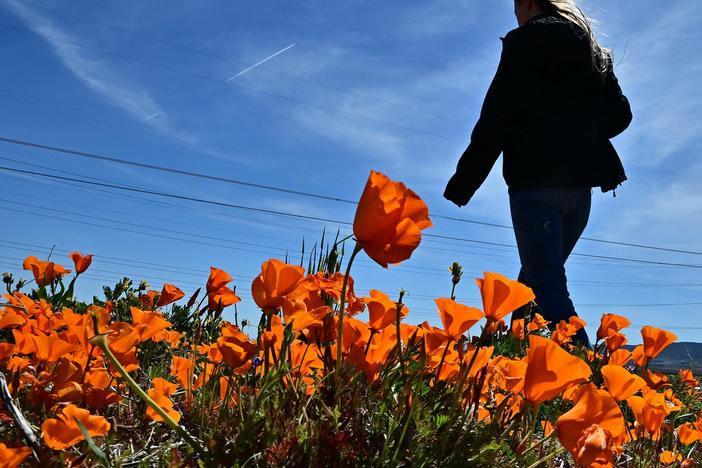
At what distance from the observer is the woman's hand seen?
5.01m

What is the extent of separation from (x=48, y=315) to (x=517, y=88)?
12.6ft

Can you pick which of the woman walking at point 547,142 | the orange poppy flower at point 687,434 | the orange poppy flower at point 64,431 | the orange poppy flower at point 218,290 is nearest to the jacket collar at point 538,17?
the woman walking at point 547,142

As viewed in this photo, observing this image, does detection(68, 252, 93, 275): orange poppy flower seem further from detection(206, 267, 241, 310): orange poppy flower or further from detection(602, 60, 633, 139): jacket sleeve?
detection(602, 60, 633, 139): jacket sleeve

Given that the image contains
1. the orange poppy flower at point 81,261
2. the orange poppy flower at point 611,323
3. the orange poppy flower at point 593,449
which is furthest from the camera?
the orange poppy flower at point 81,261

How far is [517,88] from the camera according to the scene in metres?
4.81

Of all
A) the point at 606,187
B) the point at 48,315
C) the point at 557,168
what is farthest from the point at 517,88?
the point at 48,315

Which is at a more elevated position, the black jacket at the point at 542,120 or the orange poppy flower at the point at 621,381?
the black jacket at the point at 542,120

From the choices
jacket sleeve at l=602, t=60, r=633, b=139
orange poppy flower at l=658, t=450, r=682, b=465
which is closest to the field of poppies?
orange poppy flower at l=658, t=450, r=682, b=465

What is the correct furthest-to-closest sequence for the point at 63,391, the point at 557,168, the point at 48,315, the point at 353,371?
the point at 557,168 < the point at 48,315 < the point at 353,371 < the point at 63,391

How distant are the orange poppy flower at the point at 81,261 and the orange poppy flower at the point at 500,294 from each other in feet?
9.23

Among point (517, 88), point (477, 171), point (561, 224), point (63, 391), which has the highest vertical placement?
point (517, 88)

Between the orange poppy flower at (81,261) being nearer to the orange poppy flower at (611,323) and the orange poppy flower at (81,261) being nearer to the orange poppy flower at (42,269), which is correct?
the orange poppy flower at (42,269)

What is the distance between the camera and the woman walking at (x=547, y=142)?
4656 mm

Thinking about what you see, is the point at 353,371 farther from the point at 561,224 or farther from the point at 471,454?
the point at 561,224
